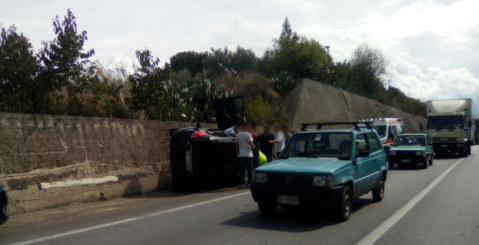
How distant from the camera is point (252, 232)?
6559 millimetres

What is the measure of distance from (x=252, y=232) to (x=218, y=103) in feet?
26.8

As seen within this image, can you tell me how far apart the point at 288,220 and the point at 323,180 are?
109 cm

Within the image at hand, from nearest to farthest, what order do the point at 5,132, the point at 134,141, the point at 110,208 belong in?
the point at 5,132 < the point at 110,208 < the point at 134,141

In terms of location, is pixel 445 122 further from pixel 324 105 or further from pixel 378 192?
pixel 378 192

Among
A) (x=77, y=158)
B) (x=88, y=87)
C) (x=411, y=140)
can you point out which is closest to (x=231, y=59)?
(x=411, y=140)

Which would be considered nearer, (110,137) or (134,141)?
(110,137)

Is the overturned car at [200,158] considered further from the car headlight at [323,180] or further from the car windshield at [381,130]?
the car windshield at [381,130]

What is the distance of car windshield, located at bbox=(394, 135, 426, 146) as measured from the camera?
Answer: 68.6ft

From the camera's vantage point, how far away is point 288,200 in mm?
7113

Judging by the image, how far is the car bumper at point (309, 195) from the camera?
6883 mm

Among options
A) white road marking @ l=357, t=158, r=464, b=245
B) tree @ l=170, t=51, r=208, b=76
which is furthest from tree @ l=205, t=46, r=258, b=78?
white road marking @ l=357, t=158, r=464, b=245

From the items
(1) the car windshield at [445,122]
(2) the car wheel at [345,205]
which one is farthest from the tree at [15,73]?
(1) the car windshield at [445,122]

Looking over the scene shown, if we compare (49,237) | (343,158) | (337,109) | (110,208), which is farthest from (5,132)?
(337,109)

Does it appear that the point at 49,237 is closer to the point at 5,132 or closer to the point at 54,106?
the point at 5,132
